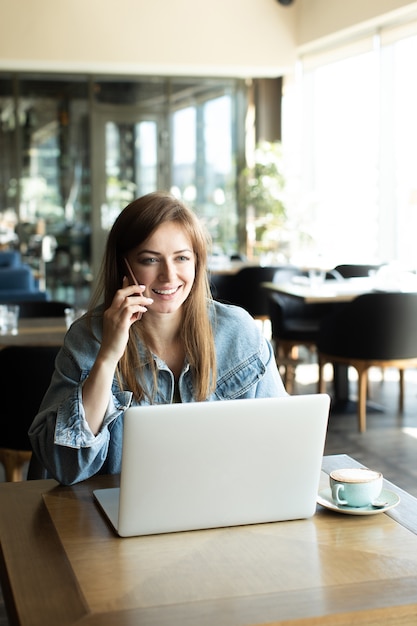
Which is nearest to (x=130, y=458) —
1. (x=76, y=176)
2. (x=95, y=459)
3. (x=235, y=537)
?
(x=235, y=537)

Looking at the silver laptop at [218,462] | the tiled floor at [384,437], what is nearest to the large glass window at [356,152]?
the tiled floor at [384,437]

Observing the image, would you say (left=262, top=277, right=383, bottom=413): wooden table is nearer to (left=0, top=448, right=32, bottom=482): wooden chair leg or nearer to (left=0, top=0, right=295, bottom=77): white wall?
(left=0, top=448, right=32, bottom=482): wooden chair leg

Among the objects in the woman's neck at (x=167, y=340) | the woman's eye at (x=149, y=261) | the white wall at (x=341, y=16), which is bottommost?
the woman's neck at (x=167, y=340)

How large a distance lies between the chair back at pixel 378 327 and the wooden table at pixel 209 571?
3.81 metres

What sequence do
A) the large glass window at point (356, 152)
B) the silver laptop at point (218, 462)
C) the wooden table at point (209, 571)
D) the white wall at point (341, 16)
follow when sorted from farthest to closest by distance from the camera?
the large glass window at point (356, 152), the white wall at point (341, 16), the silver laptop at point (218, 462), the wooden table at point (209, 571)

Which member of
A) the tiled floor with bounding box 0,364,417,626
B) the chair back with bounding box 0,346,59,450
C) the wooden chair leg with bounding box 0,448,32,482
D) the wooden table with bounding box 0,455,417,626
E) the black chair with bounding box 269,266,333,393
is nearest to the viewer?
the wooden table with bounding box 0,455,417,626

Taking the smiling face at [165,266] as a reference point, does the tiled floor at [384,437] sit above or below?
below

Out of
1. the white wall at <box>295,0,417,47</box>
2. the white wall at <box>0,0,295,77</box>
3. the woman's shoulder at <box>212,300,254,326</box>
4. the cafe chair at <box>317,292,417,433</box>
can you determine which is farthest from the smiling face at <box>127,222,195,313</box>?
the white wall at <box>0,0,295,77</box>

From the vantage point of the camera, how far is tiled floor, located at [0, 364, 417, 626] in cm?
478

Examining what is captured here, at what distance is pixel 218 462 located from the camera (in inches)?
59.4

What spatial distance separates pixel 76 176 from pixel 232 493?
10592mm

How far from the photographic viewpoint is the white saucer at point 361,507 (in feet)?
5.40

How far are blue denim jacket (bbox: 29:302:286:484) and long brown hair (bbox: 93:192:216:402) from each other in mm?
24

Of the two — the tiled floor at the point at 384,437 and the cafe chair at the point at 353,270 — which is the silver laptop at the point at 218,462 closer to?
the tiled floor at the point at 384,437
